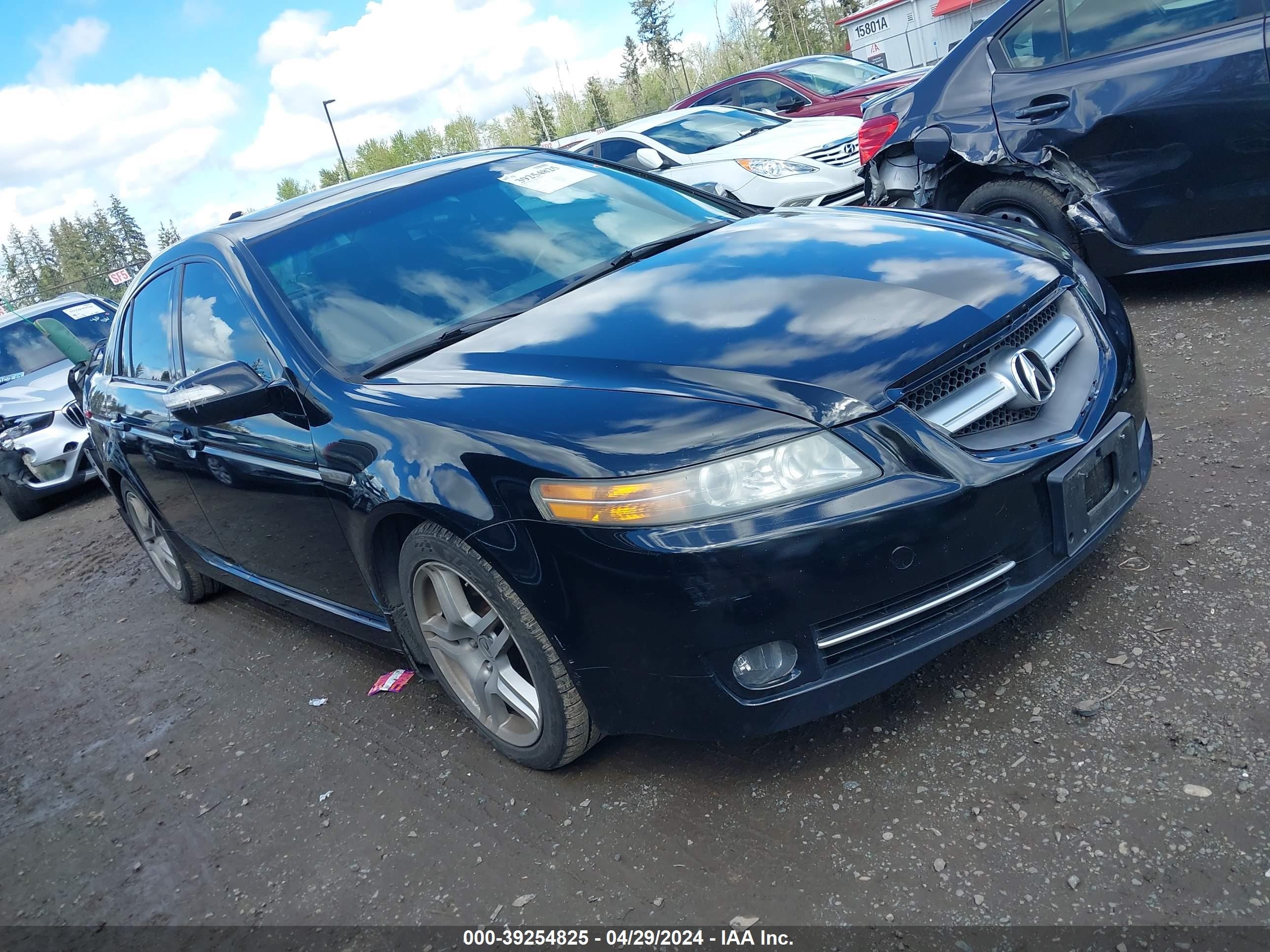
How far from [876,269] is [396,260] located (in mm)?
1505

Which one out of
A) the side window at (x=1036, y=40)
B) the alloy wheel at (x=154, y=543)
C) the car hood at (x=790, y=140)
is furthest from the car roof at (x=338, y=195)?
the car hood at (x=790, y=140)

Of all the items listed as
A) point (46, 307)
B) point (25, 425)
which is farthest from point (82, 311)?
point (25, 425)

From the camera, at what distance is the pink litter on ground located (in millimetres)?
3523

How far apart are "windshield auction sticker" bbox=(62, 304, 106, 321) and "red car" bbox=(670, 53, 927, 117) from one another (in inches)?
260

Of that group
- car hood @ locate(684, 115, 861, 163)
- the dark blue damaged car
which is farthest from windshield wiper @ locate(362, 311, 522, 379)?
car hood @ locate(684, 115, 861, 163)

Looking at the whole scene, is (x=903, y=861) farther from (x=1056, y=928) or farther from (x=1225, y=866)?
(x=1225, y=866)

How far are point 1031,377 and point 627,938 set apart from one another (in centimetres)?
157

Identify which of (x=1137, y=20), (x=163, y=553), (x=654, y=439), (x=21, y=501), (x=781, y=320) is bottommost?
(x=21, y=501)

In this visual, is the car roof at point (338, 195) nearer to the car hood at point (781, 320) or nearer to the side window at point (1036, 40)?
the car hood at point (781, 320)

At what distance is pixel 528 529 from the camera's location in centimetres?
231

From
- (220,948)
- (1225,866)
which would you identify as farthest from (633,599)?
(220,948)

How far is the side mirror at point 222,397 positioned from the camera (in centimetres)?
290

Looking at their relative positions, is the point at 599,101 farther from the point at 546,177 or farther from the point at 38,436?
the point at 546,177

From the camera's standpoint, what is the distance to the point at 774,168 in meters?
8.06
